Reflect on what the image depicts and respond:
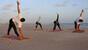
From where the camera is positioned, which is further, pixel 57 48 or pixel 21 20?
pixel 21 20

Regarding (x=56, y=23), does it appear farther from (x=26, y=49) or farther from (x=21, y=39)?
(x=26, y=49)

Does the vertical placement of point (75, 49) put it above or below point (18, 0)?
below

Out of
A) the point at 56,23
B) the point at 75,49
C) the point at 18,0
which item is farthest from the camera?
the point at 56,23

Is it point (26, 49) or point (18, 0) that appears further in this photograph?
point (18, 0)

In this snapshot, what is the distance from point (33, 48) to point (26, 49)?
509mm

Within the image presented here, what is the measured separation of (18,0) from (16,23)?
6.59 ft

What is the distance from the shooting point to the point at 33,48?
15.8 metres

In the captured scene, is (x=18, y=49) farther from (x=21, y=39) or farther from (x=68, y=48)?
(x=21, y=39)

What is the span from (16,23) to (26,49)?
6985 mm

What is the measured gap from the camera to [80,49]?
49.9 feet

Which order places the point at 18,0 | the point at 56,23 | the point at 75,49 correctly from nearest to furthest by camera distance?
the point at 75,49 < the point at 18,0 < the point at 56,23

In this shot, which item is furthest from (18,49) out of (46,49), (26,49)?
(46,49)

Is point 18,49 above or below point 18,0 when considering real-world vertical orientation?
below

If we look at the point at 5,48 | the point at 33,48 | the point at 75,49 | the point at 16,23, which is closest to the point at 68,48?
the point at 75,49
